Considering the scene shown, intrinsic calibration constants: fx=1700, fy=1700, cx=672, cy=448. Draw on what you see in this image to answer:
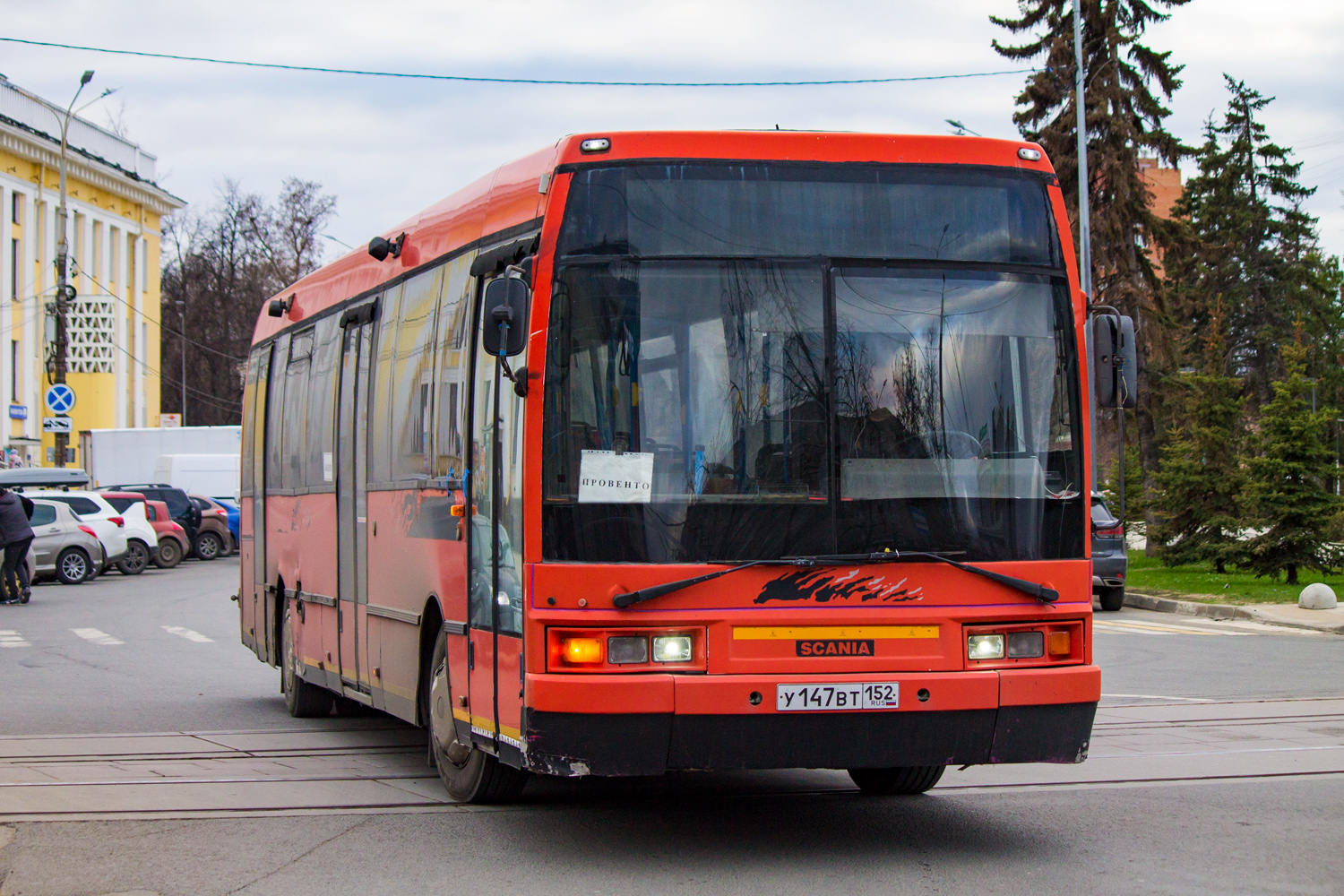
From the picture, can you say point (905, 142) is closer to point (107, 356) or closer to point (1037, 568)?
point (1037, 568)

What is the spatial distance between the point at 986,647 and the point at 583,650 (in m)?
1.63

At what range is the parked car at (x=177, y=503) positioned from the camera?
39719 mm

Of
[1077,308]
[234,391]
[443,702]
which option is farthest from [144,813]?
[234,391]

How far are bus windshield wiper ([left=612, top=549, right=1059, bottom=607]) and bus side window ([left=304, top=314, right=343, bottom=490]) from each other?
14.8 feet

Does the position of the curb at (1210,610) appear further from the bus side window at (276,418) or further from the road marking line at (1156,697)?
the bus side window at (276,418)

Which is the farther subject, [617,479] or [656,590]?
[617,479]

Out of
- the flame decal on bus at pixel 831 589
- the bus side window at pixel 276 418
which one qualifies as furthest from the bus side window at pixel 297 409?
the flame decal on bus at pixel 831 589

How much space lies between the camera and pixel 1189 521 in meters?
28.8

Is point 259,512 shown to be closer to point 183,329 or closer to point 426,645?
point 426,645

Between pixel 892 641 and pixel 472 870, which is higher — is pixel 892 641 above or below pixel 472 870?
above

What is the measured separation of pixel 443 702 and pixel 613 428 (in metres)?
2.19

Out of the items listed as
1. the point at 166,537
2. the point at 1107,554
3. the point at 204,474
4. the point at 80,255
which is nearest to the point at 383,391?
the point at 1107,554

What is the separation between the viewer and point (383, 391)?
9.43 m

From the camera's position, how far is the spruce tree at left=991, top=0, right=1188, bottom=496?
4075cm
